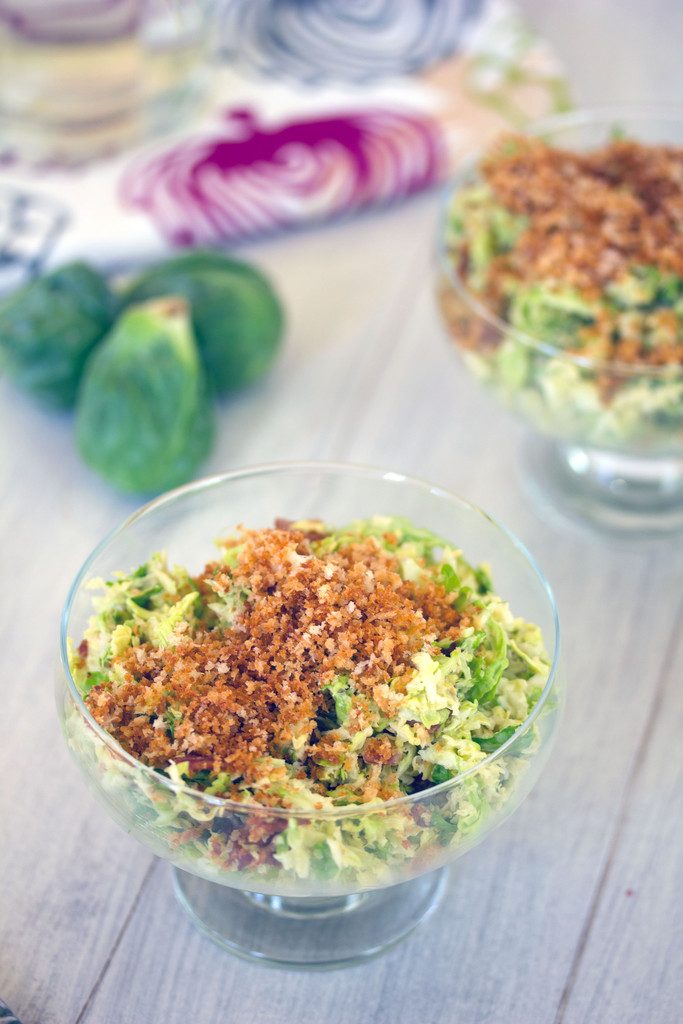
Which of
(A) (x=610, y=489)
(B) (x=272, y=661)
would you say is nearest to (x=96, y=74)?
(A) (x=610, y=489)

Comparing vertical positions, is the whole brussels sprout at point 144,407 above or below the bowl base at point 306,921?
above

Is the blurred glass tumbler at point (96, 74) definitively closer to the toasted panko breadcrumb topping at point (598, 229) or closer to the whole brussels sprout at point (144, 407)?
the whole brussels sprout at point (144, 407)

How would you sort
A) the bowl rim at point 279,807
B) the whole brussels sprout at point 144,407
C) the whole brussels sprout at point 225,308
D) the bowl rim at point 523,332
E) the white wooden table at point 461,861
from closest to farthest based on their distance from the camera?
the bowl rim at point 279,807 → the white wooden table at point 461,861 → the bowl rim at point 523,332 → the whole brussels sprout at point 144,407 → the whole brussels sprout at point 225,308

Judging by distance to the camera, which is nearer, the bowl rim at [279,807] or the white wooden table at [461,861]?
the bowl rim at [279,807]

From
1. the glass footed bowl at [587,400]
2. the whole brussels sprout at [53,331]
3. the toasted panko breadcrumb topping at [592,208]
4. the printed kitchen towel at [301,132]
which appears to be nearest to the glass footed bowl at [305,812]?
the glass footed bowl at [587,400]

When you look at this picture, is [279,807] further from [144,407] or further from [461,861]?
[144,407]

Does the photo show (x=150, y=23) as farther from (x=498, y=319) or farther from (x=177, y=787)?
(x=177, y=787)

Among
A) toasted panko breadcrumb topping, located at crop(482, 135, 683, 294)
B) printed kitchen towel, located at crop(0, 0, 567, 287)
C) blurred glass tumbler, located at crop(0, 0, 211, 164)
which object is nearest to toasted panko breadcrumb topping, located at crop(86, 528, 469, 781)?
toasted panko breadcrumb topping, located at crop(482, 135, 683, 294)
